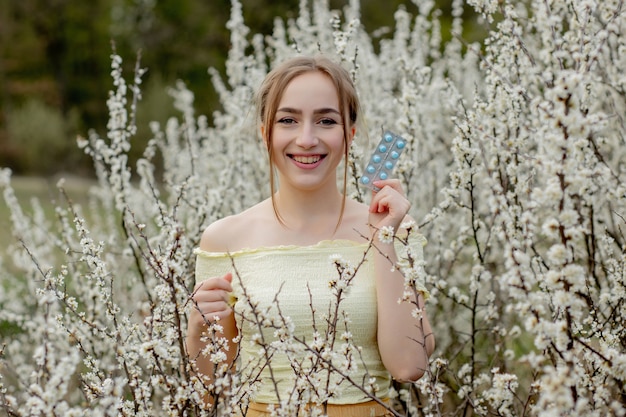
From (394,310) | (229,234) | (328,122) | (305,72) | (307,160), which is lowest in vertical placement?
(394,310)

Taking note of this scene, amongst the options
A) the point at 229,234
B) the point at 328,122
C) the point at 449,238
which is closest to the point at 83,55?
the point at 449,238

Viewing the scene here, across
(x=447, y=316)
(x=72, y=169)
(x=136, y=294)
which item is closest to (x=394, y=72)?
(x=447, y=316)

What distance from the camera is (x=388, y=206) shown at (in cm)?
204

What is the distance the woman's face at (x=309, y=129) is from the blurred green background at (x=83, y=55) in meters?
18.3

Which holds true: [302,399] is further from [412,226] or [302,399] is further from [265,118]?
[265,118]

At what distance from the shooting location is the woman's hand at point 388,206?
79.0 inches

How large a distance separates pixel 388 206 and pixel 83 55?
24231 millimetres

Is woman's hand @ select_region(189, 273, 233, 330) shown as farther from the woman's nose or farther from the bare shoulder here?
the woman's nose

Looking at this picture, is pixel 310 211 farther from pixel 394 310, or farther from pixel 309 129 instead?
pixel 394 310

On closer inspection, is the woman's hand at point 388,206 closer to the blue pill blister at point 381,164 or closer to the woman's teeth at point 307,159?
the blue pill blister at point 381,164

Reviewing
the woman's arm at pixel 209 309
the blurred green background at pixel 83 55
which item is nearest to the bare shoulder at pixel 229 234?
the woman's arm at pixel 209 309

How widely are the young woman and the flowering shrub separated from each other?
73 millimetres

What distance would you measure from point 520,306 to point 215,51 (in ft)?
69.7

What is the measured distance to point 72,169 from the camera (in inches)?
806
